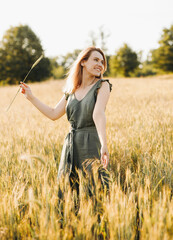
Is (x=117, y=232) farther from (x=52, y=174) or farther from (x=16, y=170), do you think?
(x=16, y=170)

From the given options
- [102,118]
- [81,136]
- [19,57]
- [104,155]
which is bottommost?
[104,155]

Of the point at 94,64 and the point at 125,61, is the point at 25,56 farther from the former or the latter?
the point at 94,64

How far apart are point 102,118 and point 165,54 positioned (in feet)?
124

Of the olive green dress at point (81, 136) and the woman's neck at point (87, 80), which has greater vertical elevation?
the woman's neck at point (87, 80)

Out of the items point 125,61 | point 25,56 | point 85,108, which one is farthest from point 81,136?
point 125,61

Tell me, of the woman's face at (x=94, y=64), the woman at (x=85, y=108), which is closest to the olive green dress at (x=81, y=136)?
the woman at (x=85, y=108)

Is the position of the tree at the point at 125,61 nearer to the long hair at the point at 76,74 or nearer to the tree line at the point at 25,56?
the tree line at the point at 25,56

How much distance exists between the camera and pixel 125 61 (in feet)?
135

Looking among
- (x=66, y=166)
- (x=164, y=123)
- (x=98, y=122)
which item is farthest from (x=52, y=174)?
(x=164, y=123)

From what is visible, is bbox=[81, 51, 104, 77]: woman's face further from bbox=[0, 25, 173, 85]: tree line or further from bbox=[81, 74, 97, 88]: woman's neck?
bbox=[0, 25, 173, 85]: tree line

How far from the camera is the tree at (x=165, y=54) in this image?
36188mm

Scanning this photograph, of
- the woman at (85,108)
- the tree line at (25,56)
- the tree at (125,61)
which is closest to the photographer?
the woman at (85,108)

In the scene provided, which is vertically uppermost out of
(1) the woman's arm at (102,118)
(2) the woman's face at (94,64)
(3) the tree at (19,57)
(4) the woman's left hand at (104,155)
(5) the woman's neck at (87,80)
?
(3) the tree at (19,57)

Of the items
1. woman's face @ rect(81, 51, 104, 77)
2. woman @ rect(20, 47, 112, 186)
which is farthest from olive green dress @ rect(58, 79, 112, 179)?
woman's face @ rect(81, 51, 104, 77)
